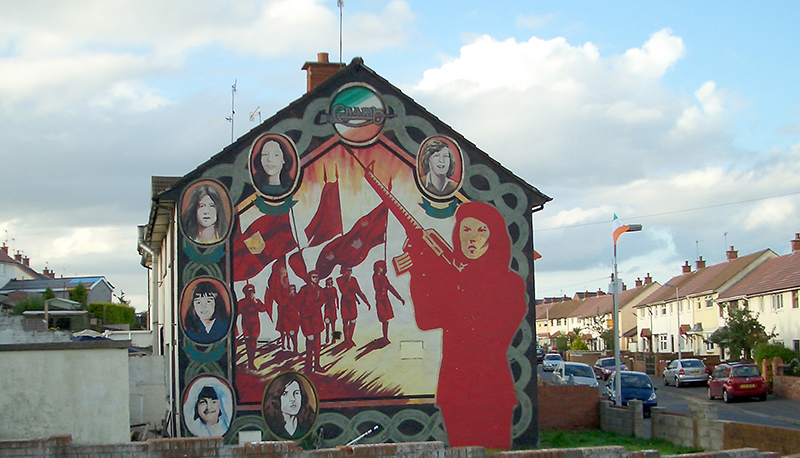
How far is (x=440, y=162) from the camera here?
2167 centimetres

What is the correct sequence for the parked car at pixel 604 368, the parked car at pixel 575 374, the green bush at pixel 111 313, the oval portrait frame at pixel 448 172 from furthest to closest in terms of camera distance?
the green bush at pixel 111 313, the parked car at pixel 604 368, the parked car at pixel 575 374, the oval portrait frame at pixel 448 172

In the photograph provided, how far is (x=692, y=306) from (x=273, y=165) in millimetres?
56235

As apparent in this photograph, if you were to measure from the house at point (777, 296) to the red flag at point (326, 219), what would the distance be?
36.8 metres

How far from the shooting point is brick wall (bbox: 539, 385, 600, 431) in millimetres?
25031

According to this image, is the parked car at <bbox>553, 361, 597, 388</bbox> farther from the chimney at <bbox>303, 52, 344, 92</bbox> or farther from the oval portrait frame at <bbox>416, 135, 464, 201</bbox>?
the chimney at <bbox>303, 52, 344, 92</bbox>

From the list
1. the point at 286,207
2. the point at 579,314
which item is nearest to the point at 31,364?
the point at 286,207

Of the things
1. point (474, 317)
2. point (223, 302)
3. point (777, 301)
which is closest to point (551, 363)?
point (777, 301)

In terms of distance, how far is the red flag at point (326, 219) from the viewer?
813 inches

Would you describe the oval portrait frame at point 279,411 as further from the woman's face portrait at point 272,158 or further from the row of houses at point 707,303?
the row of houses at point 707,303

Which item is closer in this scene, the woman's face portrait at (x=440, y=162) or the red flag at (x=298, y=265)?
the red flag at (x=298, y=265)

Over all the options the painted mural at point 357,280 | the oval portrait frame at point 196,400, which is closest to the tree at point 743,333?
the painted mural at point 357,280

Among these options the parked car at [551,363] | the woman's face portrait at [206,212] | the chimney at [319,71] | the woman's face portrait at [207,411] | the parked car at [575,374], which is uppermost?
the chimney at [319,71]

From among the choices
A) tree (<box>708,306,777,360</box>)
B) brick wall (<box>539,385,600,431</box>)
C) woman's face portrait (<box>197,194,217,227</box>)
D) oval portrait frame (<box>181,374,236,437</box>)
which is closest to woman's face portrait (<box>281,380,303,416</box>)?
oval portrait frame (<box>181,374,236,437</box>)

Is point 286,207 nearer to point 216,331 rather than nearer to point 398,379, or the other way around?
point 216,331
